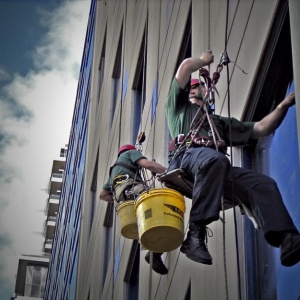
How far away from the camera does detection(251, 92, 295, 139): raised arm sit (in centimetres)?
755

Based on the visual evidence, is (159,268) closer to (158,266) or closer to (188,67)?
(158,266)

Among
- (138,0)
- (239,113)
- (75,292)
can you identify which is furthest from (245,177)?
(75,292)

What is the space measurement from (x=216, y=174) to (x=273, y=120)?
1130 millimetres

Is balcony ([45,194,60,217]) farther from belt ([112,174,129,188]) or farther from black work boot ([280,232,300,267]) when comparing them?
black work boot ([280,232,300,267])

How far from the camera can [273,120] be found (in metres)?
7.71

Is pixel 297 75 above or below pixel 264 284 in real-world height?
above

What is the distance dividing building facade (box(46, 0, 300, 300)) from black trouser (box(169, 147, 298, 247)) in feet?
1.08

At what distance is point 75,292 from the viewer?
23.7 m

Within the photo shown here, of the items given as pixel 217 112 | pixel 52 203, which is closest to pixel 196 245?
pixel 217 112

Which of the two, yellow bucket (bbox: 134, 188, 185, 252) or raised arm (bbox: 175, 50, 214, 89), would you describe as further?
raised arm (bbox: 175, 50, 214, 89)

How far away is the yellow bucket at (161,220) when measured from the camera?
24.1 ft

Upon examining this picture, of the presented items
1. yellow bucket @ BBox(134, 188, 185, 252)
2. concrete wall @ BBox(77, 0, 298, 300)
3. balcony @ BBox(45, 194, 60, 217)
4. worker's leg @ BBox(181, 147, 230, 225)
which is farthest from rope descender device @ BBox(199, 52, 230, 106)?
balcony @ BBox(45, 194, 60, 217)

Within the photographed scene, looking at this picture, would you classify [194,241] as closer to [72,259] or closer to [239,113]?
[239,113]

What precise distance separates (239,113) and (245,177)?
158cm
